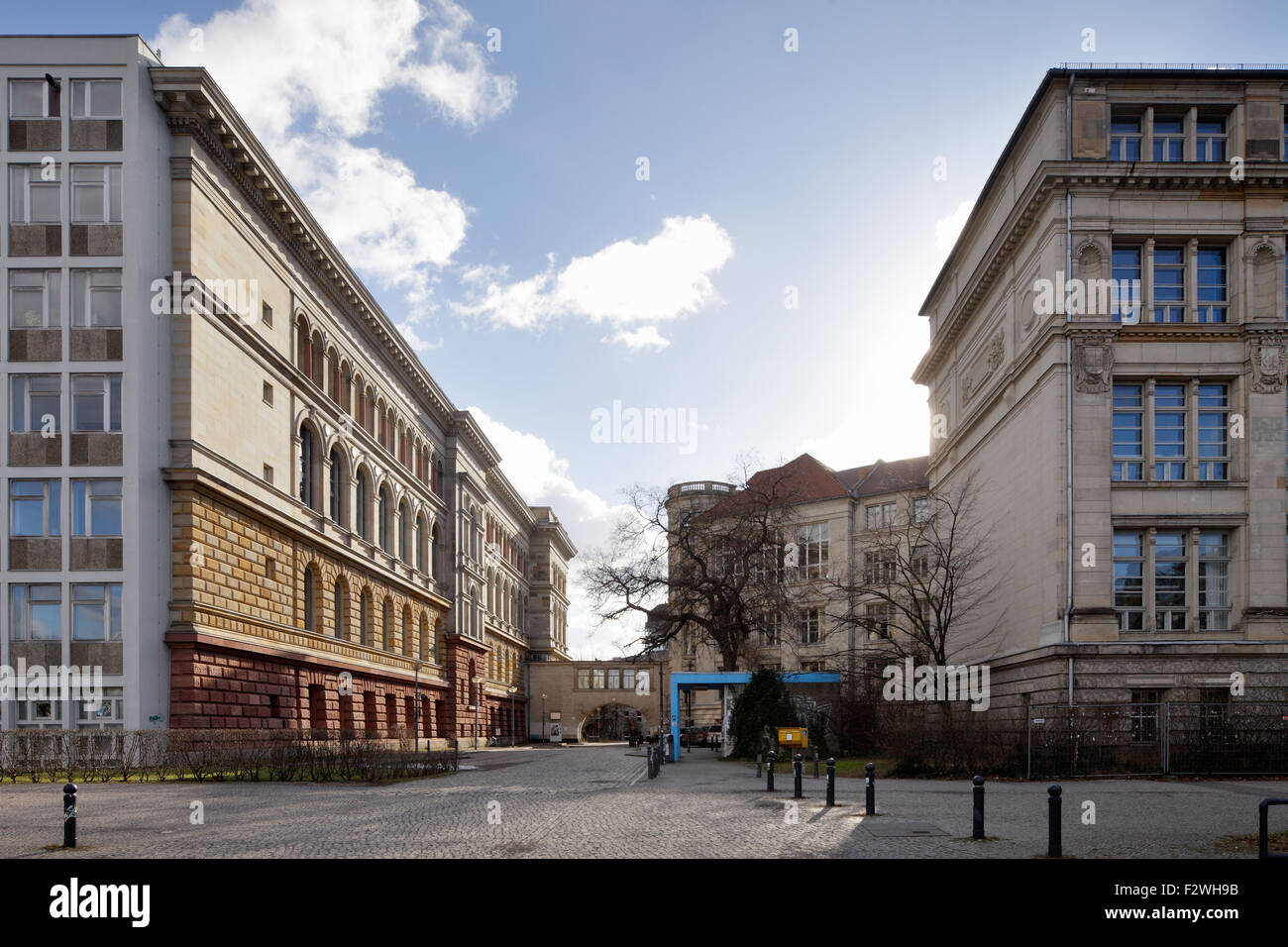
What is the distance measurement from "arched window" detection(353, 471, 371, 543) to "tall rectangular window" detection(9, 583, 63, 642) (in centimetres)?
2018

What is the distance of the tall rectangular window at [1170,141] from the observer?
1452 inches

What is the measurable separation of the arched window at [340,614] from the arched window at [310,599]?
2.37m

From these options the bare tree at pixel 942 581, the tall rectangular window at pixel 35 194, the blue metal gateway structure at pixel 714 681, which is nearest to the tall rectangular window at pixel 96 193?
the tall rectangular window at pixel 35 194

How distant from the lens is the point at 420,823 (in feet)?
57.9

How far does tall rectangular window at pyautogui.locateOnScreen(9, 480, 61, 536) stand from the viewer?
32.3 meters

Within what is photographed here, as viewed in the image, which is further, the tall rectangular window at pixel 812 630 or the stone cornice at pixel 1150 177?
the tall rectangular window at pixel 812 630

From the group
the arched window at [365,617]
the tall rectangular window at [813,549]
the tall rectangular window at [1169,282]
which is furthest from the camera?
the tall rectangular window at [813,549]

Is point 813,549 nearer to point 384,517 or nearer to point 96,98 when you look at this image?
point 384,517

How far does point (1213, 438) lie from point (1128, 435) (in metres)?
2.65

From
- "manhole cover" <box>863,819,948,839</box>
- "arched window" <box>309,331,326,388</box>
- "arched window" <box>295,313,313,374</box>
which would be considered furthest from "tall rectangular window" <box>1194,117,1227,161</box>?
"arched window" <box>309,331,326,388</box>

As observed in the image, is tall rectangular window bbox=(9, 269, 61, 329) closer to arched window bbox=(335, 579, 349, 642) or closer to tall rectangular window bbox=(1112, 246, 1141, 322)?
arched window bbox=(335, 579, 349, 642)

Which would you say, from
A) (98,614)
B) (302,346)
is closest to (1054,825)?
(98,614)

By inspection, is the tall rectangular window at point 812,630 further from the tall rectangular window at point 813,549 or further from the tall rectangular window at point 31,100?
the tall rectangular window at point 31,100
